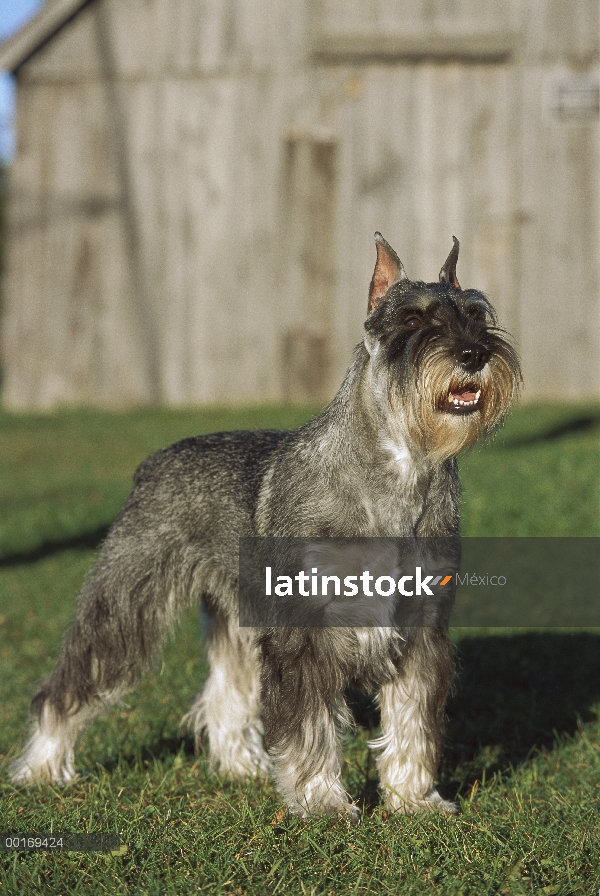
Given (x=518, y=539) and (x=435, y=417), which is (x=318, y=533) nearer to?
(x=435, y=417)

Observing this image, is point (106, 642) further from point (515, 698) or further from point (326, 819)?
point (515, 698)

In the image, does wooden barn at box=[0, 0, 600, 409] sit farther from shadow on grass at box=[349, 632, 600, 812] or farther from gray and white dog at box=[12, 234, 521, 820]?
gray and white dog at box=[12, 234, 521, 820]

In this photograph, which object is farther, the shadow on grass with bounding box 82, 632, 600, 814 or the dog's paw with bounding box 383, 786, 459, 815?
the shadow on grass with bounding box 82, 632, 600, 814

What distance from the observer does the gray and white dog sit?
3992 mm

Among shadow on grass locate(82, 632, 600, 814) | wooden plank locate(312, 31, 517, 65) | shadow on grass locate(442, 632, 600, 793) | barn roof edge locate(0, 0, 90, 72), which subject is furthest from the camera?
barn roof edge locate(0, 0, 90, 72)

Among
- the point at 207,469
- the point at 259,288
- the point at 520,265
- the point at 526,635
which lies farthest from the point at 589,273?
the point at 207,469

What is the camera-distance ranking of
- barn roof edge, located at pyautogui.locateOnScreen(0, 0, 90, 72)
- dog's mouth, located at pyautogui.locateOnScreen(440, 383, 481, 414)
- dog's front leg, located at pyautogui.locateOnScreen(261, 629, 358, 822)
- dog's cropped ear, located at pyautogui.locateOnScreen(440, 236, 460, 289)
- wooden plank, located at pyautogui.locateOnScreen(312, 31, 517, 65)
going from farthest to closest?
barn roof edge, located at pyautogui.locateOnScreen(0, 0, 90, 72), wooden plank, located at pyautogui.locateOnScreen(312, 31, 517, 65), dog's cropped ear, located at pyautogui.locateOnScreen(440, 236, 460, 289), dog's front leg, located at pyautogui.locateOnScreen(261, 629, 358, 822), dog's mouth, located at pyautogui.locateOnScreen(440, 383, 481, 414)

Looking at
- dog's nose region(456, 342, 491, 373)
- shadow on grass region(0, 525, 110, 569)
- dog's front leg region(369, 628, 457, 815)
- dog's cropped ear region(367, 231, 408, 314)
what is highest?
dog's cropped ear region(367, 231, 408, 314)

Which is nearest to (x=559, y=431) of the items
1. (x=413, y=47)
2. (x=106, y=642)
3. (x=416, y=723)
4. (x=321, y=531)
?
(x=413, y=47)

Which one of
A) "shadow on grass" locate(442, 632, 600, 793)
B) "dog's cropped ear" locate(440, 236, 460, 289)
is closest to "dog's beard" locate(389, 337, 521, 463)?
"dog's cropped ear" locate(440, 236, 460, 289)

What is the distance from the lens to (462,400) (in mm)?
3975

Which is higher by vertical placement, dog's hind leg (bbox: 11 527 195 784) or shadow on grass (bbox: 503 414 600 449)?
dog's hind leg (bbox: 11 527 195 784)

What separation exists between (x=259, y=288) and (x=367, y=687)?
1233cm

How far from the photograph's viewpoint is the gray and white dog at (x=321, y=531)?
3.99 m
